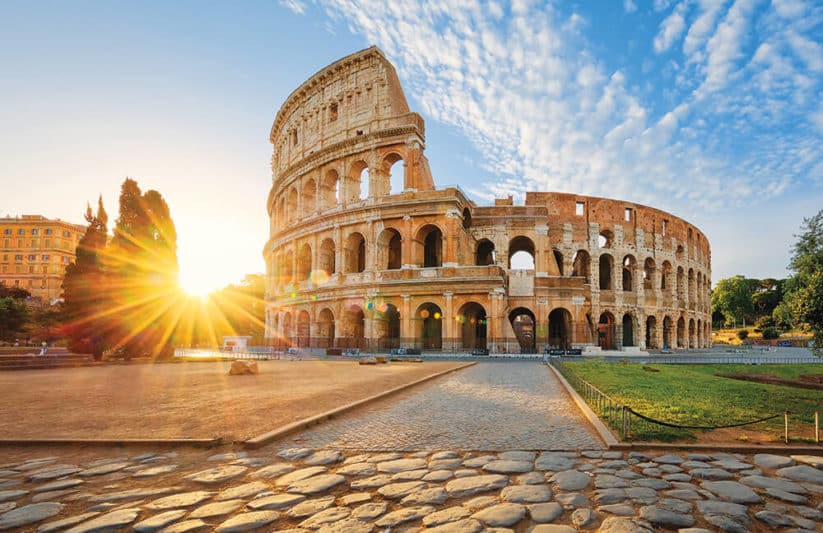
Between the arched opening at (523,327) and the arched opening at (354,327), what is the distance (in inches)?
490

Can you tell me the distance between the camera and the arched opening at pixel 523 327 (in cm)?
3603

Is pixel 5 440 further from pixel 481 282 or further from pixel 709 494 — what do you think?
pixel 481 282

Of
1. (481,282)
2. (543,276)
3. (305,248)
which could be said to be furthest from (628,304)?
(305,248)

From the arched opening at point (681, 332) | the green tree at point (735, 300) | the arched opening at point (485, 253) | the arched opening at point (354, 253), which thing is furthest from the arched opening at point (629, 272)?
the green tree at point (735, 300)

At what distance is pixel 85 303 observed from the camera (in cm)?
2269

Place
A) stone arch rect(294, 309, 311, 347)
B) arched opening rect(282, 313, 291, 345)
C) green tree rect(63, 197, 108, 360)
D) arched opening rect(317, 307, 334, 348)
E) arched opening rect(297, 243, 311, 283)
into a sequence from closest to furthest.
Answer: green tree rect(63, 197, 108, 360) → arched opening rect(317, 307, 334, 348) → stone arch rect(294, 309, 311, 347) → arched opening rect(297, 243, 311, 283) → arched opening rect(282, 313, 291, 345)

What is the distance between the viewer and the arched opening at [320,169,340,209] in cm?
3556

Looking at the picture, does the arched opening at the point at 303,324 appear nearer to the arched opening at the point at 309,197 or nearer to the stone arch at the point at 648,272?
the arched opening at the point at 309,197

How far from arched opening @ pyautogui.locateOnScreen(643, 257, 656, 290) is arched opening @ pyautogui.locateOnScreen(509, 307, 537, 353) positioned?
1133 cm

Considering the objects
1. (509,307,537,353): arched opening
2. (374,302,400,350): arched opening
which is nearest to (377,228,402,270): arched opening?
(374,302,400,350): arched opening

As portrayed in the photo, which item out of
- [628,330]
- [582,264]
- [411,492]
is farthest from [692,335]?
[411,492]

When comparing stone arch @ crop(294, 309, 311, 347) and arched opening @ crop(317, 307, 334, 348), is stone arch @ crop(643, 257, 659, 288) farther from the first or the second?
stone arch @ crop(294, 309, 311, 347)

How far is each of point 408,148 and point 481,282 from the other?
1110cm

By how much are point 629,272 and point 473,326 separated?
19623mm
